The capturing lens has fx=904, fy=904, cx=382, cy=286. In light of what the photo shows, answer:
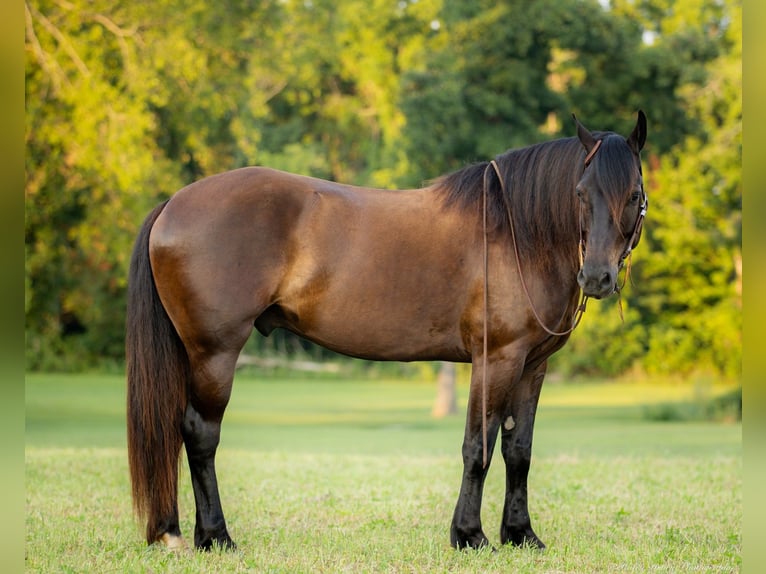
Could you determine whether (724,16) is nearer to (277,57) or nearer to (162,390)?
(277,57)

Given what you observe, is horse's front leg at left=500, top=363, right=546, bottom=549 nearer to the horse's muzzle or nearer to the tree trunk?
the horse's muzzle

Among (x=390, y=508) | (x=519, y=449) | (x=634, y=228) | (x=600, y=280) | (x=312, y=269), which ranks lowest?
(x=390, y=508)

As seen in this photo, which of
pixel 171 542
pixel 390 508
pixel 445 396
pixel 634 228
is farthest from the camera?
pixel 445 396

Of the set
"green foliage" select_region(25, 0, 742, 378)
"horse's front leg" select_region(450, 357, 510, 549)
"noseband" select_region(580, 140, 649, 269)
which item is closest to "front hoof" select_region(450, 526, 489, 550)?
"horse's front leg" select_region(450, 357, 510, 549)

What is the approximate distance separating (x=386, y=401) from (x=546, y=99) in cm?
922

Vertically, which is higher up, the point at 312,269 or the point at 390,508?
the point at 312,269

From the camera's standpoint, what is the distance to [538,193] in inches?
185

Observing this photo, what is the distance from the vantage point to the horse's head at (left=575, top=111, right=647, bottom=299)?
428 cm

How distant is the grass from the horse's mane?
1.64 meters

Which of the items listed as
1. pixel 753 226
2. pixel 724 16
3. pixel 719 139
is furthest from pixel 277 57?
pixel 753 226

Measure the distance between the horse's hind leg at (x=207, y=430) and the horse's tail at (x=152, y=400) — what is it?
0.25ft

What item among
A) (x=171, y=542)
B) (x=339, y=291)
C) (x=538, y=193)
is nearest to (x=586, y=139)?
(x=538, y=193)

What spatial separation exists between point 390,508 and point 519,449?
157cm

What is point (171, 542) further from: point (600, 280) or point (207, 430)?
point (600, 280)
